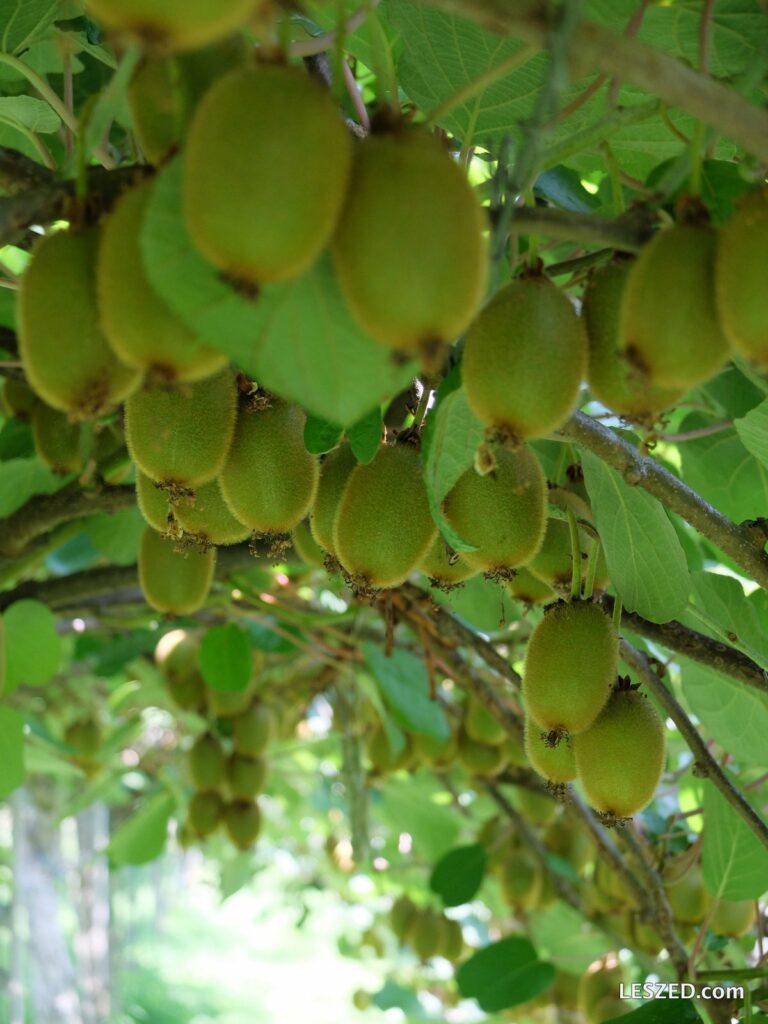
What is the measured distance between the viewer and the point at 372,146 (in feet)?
1.58

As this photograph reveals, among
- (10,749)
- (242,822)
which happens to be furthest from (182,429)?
(242,822)

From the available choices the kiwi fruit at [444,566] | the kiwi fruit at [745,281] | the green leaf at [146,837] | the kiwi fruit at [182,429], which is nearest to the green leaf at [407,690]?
the kiwi fruit at [444,566]

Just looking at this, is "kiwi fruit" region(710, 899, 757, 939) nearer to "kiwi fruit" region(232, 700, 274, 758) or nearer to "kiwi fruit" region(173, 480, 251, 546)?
"kiwi fruit" region(232, 700, 274, 758)

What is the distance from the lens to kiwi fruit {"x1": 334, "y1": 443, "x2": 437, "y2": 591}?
2.49 ft

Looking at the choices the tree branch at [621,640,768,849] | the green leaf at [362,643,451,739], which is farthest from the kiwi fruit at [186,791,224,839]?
the tree branch at [621,640,768,849]

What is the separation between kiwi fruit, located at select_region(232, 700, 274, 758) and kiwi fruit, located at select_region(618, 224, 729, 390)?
1.61 meters

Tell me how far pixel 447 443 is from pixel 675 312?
7.6 inches

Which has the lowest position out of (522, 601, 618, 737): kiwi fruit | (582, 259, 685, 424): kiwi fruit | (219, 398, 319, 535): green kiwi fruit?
(522, 601, 618, 737): kiwi fruit

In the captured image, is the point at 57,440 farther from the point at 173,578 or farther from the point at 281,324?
the point at 281,324

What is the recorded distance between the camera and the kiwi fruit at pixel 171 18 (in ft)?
1.28

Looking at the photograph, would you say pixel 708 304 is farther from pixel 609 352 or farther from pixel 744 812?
pixel 744 812

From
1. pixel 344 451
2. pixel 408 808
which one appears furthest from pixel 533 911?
pixel 344 451

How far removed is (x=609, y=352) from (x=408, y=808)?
1850 mm

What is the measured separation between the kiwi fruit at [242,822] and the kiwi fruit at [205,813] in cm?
2
